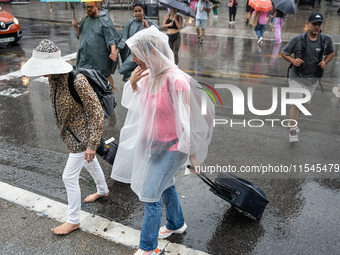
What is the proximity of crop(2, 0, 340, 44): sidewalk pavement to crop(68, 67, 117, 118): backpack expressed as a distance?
11.2 m

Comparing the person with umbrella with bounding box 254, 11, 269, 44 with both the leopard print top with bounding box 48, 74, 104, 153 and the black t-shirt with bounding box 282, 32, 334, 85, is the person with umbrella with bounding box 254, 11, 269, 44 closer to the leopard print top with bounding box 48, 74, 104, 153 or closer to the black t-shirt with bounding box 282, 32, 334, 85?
the black t-shirt with bounding box 282, 32, 334, 85

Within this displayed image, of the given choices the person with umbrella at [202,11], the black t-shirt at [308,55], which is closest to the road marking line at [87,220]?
the black t-shirt at [308,55]

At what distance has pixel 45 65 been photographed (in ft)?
9.71

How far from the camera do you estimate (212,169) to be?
4660 mm

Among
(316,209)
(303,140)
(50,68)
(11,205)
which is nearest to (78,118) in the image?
(50,68)

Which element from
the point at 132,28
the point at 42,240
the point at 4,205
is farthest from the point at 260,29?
the point at 42,240

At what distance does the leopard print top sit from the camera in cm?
307

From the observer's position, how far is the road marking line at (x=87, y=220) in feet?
10.6

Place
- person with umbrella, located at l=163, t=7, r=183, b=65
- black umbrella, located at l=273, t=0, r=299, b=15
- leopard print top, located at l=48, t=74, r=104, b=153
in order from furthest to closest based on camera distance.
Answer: black umbrella, located at l=273, t=0, r=299, b=15 < person with umbrella, located at l=163, t=7, r=183, b=65 < leopard print top, located at l=48, t=74, r=104, b=153

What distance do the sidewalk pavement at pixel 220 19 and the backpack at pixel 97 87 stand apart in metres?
11.2


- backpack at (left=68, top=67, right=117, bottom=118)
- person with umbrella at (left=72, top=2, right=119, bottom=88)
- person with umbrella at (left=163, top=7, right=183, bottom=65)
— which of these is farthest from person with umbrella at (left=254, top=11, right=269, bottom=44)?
backpack at (left=68, top=67, right=117, bottom=118)

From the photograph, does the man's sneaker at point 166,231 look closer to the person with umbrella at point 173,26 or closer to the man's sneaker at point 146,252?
the man's sneaker at point 146,252

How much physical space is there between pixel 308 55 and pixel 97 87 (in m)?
3.37

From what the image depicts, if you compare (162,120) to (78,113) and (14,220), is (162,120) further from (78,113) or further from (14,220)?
(14,220)
